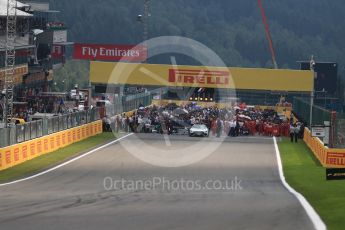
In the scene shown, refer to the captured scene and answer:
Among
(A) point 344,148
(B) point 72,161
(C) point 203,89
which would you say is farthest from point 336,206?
(C) point 203,89

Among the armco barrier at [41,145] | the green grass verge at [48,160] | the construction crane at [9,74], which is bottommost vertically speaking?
the green grass verge at [48,160]

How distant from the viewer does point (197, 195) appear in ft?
72.6

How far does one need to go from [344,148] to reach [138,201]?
16.1 meters

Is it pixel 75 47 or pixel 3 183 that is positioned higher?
pixel 75 47

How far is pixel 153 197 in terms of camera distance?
21609 mm

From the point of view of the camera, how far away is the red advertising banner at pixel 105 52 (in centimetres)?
7106

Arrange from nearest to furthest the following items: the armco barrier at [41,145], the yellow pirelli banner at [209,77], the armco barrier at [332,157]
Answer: the armco barrier at [41,145] < the armco barrier at [332,157] < the yellow pirelli banner at [209,77]

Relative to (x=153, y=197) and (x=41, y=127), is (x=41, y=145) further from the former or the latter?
(x=153, y=197)

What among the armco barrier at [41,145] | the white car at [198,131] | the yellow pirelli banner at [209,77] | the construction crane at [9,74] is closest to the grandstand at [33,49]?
the yellow pirelli banner at [209,77]

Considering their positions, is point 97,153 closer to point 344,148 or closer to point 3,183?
point 344,148

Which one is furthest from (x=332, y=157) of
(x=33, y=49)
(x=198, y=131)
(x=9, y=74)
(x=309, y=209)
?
(x=33, y=49)

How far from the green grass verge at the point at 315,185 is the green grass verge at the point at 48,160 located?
28.3 feet

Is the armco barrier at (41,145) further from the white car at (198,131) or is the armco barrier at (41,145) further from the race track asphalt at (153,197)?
the white car at (198,131)

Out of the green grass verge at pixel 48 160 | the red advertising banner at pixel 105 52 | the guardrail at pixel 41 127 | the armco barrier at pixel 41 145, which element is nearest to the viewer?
the green grass verge at pixel 48 160
